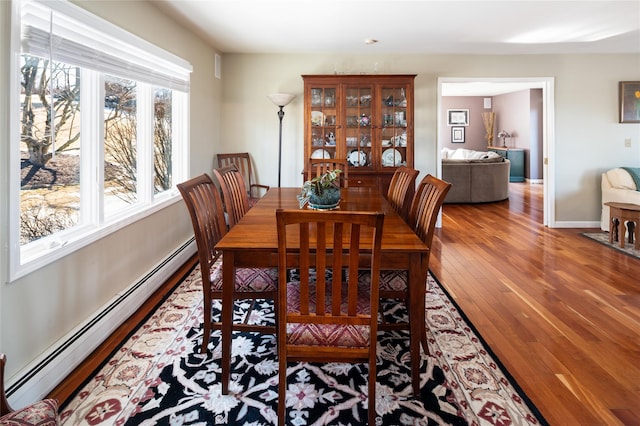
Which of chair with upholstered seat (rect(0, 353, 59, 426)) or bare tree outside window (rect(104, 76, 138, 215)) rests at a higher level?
bare tree outside window (rect(104, 76, 138, 215))

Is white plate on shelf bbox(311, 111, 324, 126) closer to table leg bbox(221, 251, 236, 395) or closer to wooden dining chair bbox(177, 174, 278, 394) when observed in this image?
wooden dining chair bbox(177, 174, 278, 394)

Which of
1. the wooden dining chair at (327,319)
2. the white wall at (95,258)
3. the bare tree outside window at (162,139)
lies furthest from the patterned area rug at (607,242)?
the bare tree outside window at (162,139)

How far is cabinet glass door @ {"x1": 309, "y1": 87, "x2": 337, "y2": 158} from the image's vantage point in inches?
192

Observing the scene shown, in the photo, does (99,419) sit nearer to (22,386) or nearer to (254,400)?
(22,386)

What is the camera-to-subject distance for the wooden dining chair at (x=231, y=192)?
8.52 feet

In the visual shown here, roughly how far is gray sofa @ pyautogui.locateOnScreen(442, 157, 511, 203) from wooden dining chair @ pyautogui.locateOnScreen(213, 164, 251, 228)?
17.3 feet

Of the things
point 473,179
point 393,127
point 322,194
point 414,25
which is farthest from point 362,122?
point 473,179

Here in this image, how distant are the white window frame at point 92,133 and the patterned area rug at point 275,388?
0.66m

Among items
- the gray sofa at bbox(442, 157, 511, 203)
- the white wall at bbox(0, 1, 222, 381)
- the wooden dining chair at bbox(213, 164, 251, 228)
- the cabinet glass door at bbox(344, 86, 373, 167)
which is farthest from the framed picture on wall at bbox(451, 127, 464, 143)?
the wooden dining chair at bbox(213, 164, 251, 228)

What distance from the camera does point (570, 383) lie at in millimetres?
1947

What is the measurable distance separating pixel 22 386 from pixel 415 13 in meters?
3.71

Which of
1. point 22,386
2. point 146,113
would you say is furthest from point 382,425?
point 146,113

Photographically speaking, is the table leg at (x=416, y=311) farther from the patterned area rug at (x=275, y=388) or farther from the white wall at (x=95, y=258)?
the white wall at (x=95, y=258)

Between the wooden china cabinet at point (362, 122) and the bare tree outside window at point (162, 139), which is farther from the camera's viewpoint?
the wooden china cabinet at point (362, 122)
